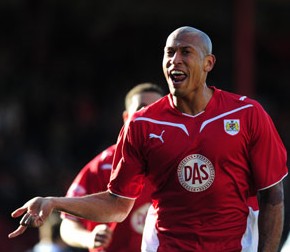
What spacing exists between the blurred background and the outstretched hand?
776 centimetres

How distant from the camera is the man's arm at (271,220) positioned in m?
5.52

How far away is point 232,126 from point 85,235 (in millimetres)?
1765

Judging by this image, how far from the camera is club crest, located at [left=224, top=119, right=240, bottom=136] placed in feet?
18.0

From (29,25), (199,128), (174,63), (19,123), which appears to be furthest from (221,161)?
(29,25)

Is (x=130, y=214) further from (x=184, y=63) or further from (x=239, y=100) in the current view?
(x=184, y=63)

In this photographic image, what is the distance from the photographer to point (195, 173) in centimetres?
549

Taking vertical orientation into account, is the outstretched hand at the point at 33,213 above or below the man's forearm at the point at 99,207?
above

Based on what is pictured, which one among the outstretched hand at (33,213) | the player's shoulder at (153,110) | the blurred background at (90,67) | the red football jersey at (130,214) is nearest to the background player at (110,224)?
the red football jersey at (130,214)

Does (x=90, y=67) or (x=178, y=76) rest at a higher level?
(x=178, y=76)

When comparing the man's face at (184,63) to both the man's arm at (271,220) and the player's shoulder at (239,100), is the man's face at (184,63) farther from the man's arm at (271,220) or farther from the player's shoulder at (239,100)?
the man's arm at (271,220)

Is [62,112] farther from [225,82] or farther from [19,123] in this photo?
[225,82]

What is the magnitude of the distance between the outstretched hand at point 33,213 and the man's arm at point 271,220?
1.20m

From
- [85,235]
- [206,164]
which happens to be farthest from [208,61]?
[85,235]

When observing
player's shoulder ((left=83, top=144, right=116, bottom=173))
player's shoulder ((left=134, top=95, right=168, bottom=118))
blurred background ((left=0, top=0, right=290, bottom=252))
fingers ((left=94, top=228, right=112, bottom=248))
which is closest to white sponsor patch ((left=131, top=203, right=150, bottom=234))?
player's shoulder ((left=83, top=144, right=116, bottom=173))
